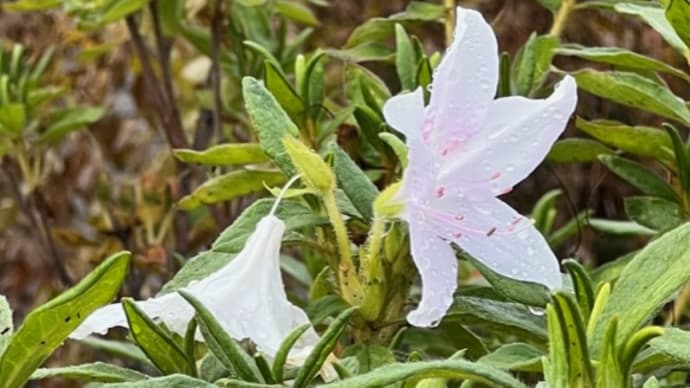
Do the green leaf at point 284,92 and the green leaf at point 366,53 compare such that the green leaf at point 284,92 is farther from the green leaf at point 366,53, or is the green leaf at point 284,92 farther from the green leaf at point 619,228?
the green leaf at point 619,228

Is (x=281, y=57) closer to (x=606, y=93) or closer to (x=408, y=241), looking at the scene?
(x=606, y=93)

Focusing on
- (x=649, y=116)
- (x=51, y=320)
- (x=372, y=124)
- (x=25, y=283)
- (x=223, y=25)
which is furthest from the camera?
(x=649, y=116)

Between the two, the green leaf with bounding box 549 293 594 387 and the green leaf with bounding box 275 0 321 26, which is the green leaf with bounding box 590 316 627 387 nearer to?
the green leaf with bounding box 549 293 594 387

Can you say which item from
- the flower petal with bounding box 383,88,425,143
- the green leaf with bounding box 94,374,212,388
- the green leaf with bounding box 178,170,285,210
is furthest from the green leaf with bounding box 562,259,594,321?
the green leaf with bounding box 178,170,285,210

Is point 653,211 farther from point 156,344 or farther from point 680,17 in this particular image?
point 156,344

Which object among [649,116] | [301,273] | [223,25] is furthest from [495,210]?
[649,116]
